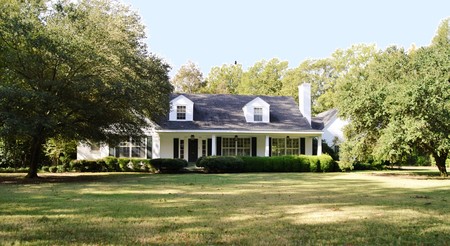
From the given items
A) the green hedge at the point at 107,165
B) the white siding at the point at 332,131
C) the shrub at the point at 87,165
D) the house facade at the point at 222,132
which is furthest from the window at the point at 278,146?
the shrub at the point at 87,165

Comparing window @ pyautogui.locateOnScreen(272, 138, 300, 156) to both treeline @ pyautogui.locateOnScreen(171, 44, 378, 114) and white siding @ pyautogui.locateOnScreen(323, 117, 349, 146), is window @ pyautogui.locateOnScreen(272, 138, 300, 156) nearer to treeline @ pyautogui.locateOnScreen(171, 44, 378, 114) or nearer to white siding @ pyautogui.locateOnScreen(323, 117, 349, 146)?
white siding @ pyautogui.locateOnScreen(323, 117, 349, 146)

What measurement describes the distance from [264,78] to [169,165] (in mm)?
33340

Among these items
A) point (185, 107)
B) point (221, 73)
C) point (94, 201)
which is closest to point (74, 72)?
point (94, 201)

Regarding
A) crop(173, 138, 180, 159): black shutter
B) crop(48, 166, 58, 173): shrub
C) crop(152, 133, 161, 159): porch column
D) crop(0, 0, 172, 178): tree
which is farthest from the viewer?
crop(173, 138, 180, 159): black shutter

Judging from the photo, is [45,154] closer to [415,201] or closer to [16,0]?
[16,0]

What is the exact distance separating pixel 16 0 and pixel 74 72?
5.91 m

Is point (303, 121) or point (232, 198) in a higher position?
point (303, 121)

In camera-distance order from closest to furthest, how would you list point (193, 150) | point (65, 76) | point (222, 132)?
point (65, 76), point (222, 132), point (193, 150)

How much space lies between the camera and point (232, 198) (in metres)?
10.4

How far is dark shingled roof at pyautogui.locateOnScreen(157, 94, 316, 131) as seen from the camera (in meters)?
29.2

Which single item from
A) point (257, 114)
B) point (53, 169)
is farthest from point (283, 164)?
point (53, 169)

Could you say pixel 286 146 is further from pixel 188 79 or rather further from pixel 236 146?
pixel 188 79

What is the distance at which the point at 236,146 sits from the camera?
30.5 metres

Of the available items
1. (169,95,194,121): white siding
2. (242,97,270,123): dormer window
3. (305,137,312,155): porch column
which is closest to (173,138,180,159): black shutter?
(169,95,194,121): white siding
